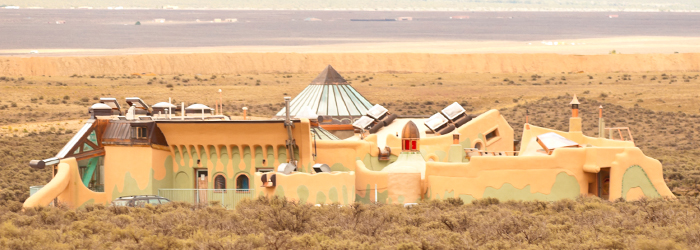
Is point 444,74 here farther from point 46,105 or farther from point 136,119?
point 136,119

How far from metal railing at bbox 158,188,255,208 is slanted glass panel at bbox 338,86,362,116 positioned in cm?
1494

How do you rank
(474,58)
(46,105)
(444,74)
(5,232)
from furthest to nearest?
(474,58) < (444,74) < (46,105) < (5,232)

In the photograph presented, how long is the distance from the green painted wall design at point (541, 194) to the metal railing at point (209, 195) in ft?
32.8

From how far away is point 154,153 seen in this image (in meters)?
43.2

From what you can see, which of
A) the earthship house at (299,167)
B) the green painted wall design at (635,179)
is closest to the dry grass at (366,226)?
the green painted wall design at (635,179)

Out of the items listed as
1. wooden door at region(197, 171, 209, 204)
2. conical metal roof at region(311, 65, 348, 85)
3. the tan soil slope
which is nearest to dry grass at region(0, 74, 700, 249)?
wooden door at region(197, 171, 209, 204)

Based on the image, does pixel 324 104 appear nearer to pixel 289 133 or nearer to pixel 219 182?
pixel 219 182

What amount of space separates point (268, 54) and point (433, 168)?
12544 centimetres

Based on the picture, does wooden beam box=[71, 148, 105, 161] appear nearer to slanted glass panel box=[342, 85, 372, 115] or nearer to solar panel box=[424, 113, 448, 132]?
solar panel box=[424, 113, 448, 132]

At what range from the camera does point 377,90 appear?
128 meters

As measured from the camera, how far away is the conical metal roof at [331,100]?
5688cm

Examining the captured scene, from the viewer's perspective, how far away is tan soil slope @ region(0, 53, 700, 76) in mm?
158375

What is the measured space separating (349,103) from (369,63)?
354 feet

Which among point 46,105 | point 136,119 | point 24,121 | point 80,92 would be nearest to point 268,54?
point 80,92
